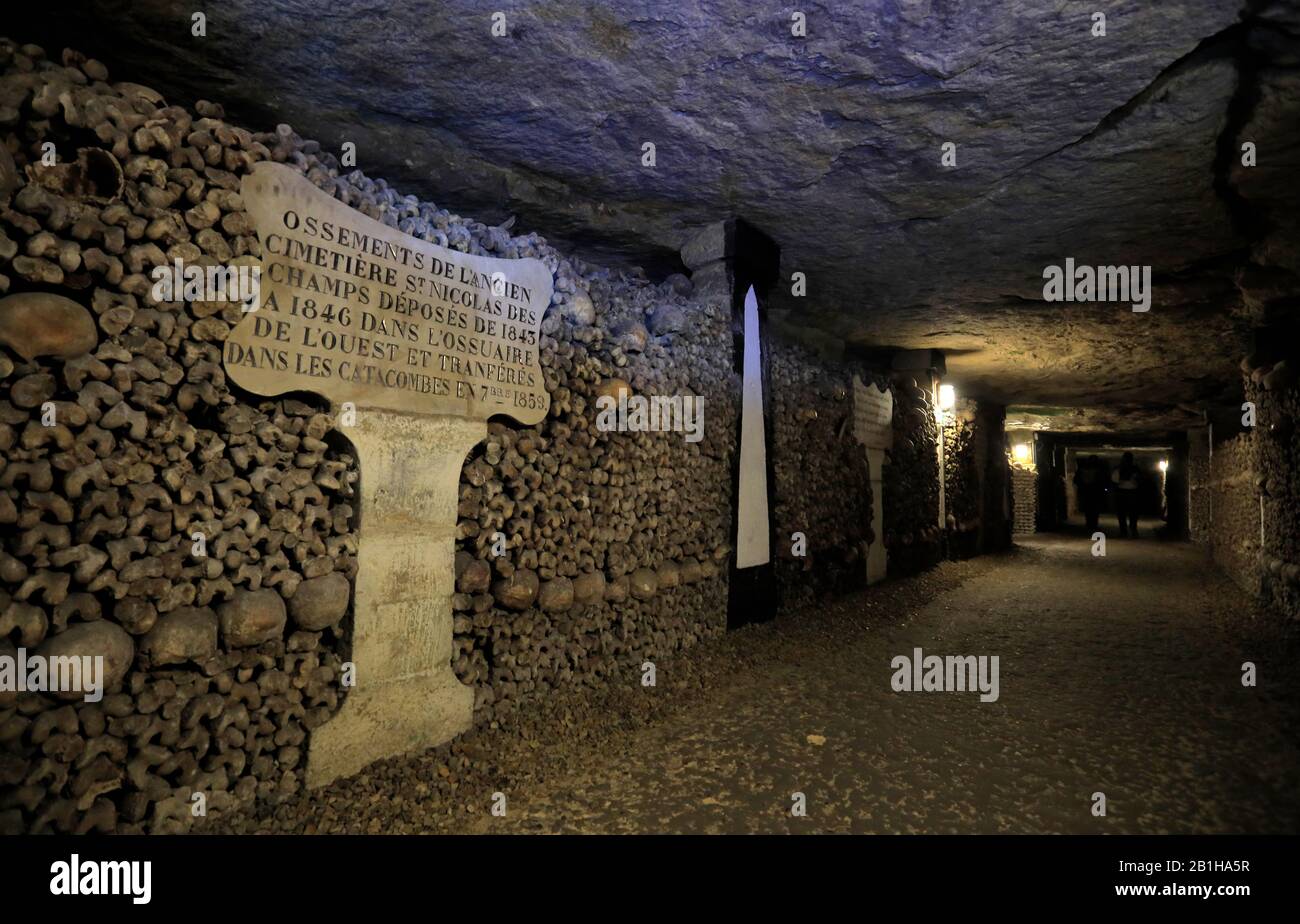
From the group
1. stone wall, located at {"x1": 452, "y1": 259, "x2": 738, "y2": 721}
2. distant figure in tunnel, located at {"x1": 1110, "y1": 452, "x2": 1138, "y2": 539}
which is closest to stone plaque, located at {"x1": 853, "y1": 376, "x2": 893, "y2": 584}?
stone wall, located at {"x1": 452, "y1": 259, "x2": 738, "y2": 721}

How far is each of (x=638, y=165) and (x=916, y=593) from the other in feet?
17.6

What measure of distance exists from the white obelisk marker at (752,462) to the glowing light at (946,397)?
17.0 ft

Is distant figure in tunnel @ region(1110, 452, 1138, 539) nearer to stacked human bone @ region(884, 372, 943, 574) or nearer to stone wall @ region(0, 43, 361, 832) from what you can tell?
stacked human bone @ region(884, 372, 943, 574)

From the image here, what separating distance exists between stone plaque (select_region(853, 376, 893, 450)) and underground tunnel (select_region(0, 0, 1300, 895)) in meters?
2.06

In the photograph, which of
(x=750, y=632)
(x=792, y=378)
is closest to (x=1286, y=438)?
(x=792, y=378)

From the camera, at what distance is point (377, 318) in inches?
105

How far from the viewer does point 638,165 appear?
3805mm

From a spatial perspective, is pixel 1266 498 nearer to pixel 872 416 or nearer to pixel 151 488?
pixel 872 416

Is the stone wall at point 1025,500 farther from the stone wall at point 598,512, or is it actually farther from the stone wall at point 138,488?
the stone wall at point 138,488

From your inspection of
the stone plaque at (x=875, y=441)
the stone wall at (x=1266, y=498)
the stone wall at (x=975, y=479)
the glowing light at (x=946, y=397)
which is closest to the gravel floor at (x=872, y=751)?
the stone wall at (x=1266, y=498)

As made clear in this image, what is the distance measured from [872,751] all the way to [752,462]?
2.50 m

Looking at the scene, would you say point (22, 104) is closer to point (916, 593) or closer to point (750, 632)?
point (750, 632)

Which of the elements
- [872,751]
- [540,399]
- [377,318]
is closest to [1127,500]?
[872,751]

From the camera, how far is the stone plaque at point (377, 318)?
2334mm
